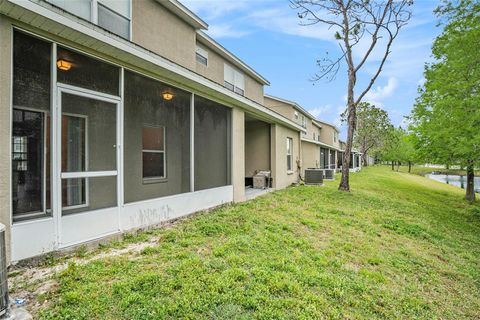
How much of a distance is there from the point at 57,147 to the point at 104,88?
1.31 metres

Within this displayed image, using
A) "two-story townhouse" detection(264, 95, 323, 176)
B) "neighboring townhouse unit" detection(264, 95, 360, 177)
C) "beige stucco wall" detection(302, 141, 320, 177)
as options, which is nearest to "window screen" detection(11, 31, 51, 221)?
"neighboring townhouse unit" detection(264, 95, 360, 177)

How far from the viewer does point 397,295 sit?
12.2ft

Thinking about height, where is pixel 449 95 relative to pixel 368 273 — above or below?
above

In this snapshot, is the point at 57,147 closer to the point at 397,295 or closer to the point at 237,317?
the point at 237,317

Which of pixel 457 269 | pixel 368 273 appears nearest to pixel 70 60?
pixel 368 273

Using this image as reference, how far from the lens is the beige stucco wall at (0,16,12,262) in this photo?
10.4 ft

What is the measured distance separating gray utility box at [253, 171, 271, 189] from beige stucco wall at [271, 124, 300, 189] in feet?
1.03

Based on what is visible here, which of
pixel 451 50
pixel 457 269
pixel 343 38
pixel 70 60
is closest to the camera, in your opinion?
pixel 70 60

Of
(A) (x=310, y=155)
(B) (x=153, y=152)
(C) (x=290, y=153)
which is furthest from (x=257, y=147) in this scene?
(A) (x=310, y=155)

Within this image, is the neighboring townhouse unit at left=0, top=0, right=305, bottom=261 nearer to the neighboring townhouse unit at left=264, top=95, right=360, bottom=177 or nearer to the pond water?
the neighboring townhouse unit at left=264, top=95, right=360, bottom=177

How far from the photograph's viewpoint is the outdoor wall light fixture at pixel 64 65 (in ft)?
12.5

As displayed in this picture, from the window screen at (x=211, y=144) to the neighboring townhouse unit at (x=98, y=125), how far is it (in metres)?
0.03

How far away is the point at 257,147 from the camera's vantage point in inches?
484

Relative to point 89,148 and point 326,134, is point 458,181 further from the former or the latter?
point 89,148
